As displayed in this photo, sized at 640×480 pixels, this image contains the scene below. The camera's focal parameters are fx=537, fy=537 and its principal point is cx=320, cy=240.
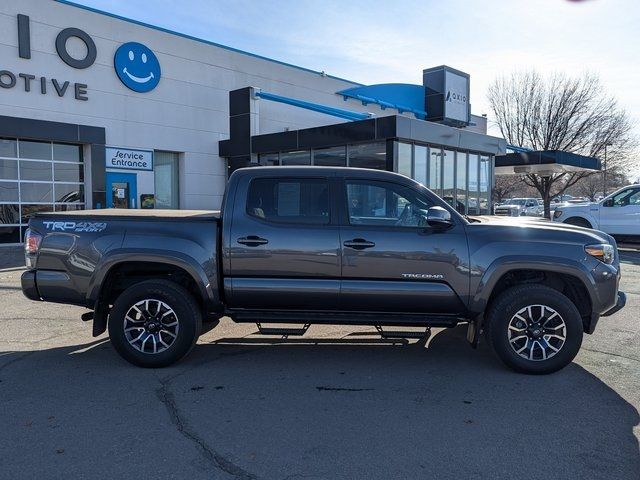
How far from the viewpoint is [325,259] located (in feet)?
16.6

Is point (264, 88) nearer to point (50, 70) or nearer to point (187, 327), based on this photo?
point (50, 70)

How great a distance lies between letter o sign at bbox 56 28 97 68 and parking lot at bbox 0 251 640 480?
1238 centimetres

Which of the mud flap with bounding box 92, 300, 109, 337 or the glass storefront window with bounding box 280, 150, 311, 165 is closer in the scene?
the mud flap with bounding box 92, 300, 109, 337

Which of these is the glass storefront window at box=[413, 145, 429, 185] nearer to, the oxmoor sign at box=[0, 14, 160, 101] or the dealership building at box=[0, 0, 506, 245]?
the dealership building at box=[0, 0, 506, 245]

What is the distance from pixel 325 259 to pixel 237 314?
3.37ft

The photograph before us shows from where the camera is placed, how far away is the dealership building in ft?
50.3

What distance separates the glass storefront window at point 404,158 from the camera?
1509cm

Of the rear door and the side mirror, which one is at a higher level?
the side mirror

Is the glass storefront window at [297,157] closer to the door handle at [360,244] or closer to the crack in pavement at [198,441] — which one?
the door handle at [360,244]

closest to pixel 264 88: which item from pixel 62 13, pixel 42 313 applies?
pixel 62 13

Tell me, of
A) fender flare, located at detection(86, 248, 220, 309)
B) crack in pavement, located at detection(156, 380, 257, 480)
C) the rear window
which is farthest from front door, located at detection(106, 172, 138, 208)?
crack in pavement, located at detection(156, 380, 257, 480)

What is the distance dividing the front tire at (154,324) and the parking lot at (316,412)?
0.66 ft

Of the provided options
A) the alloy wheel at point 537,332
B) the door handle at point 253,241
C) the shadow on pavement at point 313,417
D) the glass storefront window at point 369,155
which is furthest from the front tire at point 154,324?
the glass storefront window at point 369,155

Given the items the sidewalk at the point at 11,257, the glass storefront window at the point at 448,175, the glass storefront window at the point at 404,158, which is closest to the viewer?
the sidewalk at the point at 11,257
